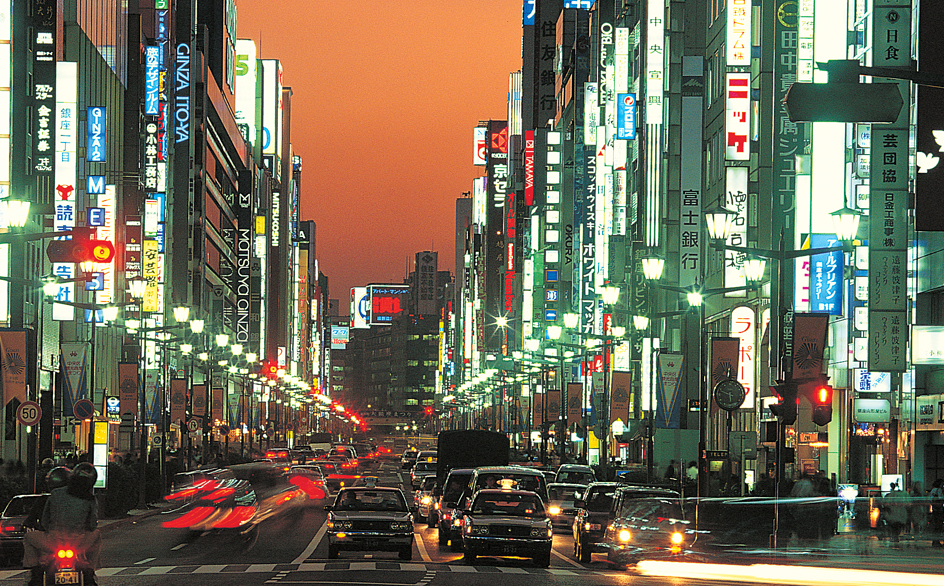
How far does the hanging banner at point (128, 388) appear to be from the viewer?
5203 cm

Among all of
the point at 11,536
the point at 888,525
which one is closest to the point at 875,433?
the point at 888,525

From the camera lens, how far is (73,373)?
44.8 m

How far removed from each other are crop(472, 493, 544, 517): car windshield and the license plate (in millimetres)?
13435

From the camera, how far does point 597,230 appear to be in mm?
89688

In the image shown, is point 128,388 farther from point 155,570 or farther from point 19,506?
point 155,570

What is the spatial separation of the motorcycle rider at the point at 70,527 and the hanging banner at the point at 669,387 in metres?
33.0

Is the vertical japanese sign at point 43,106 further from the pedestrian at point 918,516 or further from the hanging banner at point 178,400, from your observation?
the pedestrian at point 918,516

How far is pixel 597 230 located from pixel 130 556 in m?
64.3

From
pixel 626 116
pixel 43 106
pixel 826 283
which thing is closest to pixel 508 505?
pixel 826 283

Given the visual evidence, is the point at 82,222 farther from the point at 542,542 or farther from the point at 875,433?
the point at 542,542

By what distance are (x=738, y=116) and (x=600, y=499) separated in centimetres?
2607

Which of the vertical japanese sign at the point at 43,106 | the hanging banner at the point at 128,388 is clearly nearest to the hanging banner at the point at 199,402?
the vertical japanese sign at the point at 43,106

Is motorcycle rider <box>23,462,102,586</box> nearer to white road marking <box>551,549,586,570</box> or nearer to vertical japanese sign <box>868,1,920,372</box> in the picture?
white road marking <box>551,549,586,570</box>

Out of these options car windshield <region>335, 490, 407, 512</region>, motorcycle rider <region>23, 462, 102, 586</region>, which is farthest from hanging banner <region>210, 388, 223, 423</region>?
motorcycle rider <region>23, 462, 102, 586</region>
